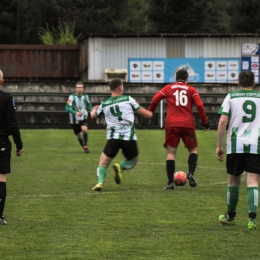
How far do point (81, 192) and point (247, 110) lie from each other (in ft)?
15.1

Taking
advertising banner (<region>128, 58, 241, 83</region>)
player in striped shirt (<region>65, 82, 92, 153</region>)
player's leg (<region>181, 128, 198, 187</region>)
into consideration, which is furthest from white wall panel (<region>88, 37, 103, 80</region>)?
player's leg (<region>181, 128, 198, 187</region>)

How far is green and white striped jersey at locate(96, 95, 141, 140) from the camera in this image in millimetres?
13188

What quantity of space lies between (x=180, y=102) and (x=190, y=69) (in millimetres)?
30274

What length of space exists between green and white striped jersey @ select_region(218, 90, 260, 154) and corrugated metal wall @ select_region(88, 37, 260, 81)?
1403 inches

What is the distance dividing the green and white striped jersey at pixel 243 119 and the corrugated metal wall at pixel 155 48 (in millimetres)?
35639

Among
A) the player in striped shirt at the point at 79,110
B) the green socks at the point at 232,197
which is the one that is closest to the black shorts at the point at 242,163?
the green socks at the point at 232,197

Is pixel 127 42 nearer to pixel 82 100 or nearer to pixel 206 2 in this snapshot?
pixel 82 100

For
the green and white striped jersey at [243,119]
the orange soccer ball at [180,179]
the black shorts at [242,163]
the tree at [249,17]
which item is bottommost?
the orange soccer ball at [180,179]

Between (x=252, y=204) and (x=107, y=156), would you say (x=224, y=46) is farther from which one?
(x=252, y=204)

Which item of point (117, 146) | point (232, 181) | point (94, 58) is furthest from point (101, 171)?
point (94, 58)

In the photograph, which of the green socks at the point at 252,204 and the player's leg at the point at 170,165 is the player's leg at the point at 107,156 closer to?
the player's leg at the point at 170,165

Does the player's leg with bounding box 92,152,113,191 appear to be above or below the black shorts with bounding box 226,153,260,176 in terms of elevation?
below

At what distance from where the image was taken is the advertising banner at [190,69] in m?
43.8

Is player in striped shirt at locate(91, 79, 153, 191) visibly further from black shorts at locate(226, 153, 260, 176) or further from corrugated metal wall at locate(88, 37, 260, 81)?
corrugated metal wall at locate(88, 37, 260, 81)
